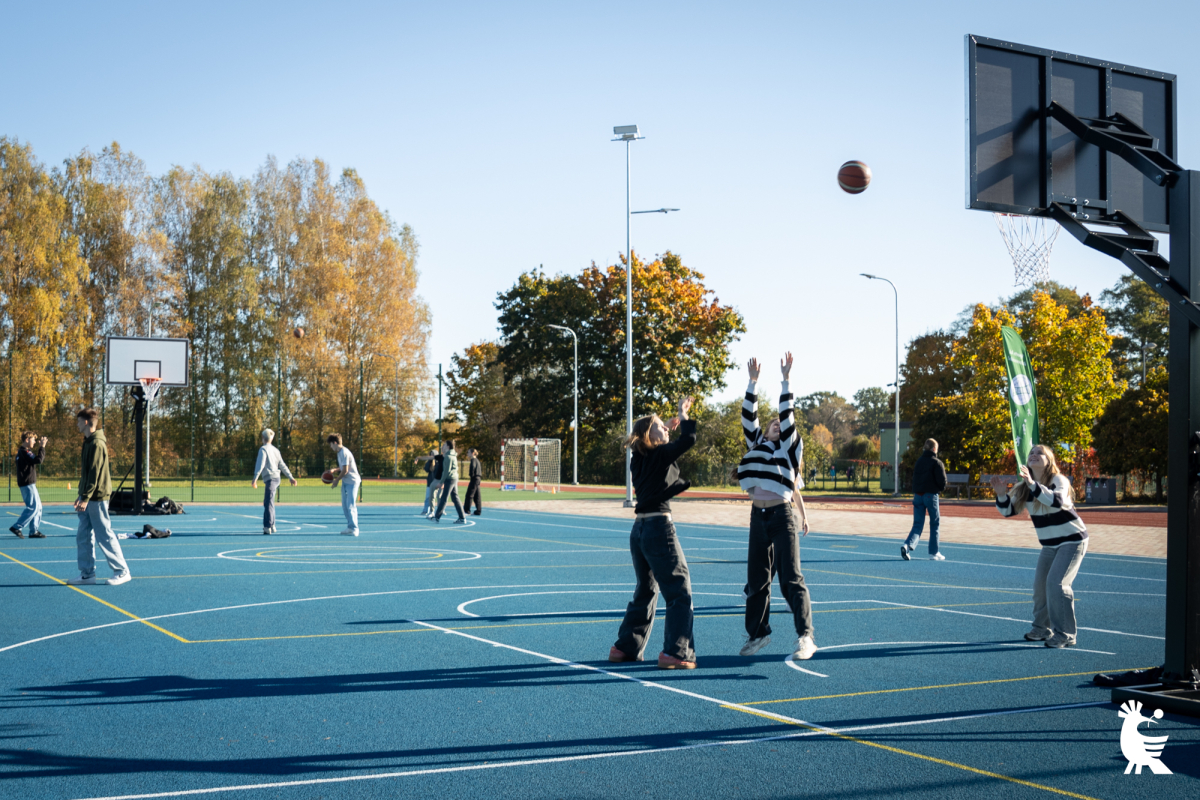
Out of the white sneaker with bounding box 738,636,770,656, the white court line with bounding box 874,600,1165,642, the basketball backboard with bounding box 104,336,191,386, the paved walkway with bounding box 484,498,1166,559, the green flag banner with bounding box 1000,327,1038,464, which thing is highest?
the basketball backboard with bounding box 104,336,191,386

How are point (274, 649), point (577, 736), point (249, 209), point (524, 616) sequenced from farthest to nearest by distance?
point (249, 209), point (524, 616), point (274, 649), point (577, 736)

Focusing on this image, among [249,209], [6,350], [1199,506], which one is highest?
[249,209]

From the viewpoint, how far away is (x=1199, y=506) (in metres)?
6.96

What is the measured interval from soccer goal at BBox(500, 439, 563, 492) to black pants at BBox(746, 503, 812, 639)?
131 feet

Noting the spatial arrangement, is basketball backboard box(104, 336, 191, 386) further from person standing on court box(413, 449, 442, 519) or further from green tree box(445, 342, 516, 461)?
green tree box(445, 342, 516, 461)

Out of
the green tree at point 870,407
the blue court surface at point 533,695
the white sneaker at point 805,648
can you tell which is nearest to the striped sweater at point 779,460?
the white sneaker at point 805,648

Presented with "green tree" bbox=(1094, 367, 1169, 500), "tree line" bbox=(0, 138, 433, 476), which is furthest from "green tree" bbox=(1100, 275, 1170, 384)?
"tree line" bbox=(0, 138, 433, 476)

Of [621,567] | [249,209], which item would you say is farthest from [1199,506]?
[249,209]

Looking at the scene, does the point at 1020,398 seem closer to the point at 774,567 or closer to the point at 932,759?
the point at 774,567

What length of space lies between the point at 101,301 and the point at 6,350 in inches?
212

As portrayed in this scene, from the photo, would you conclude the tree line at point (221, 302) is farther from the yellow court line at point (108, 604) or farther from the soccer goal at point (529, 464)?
the yellow court line at point (108, 604)

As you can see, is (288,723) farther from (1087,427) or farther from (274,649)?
(1087,427)

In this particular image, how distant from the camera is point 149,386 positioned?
95.6 ft

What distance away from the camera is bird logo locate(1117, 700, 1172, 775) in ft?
18.6
